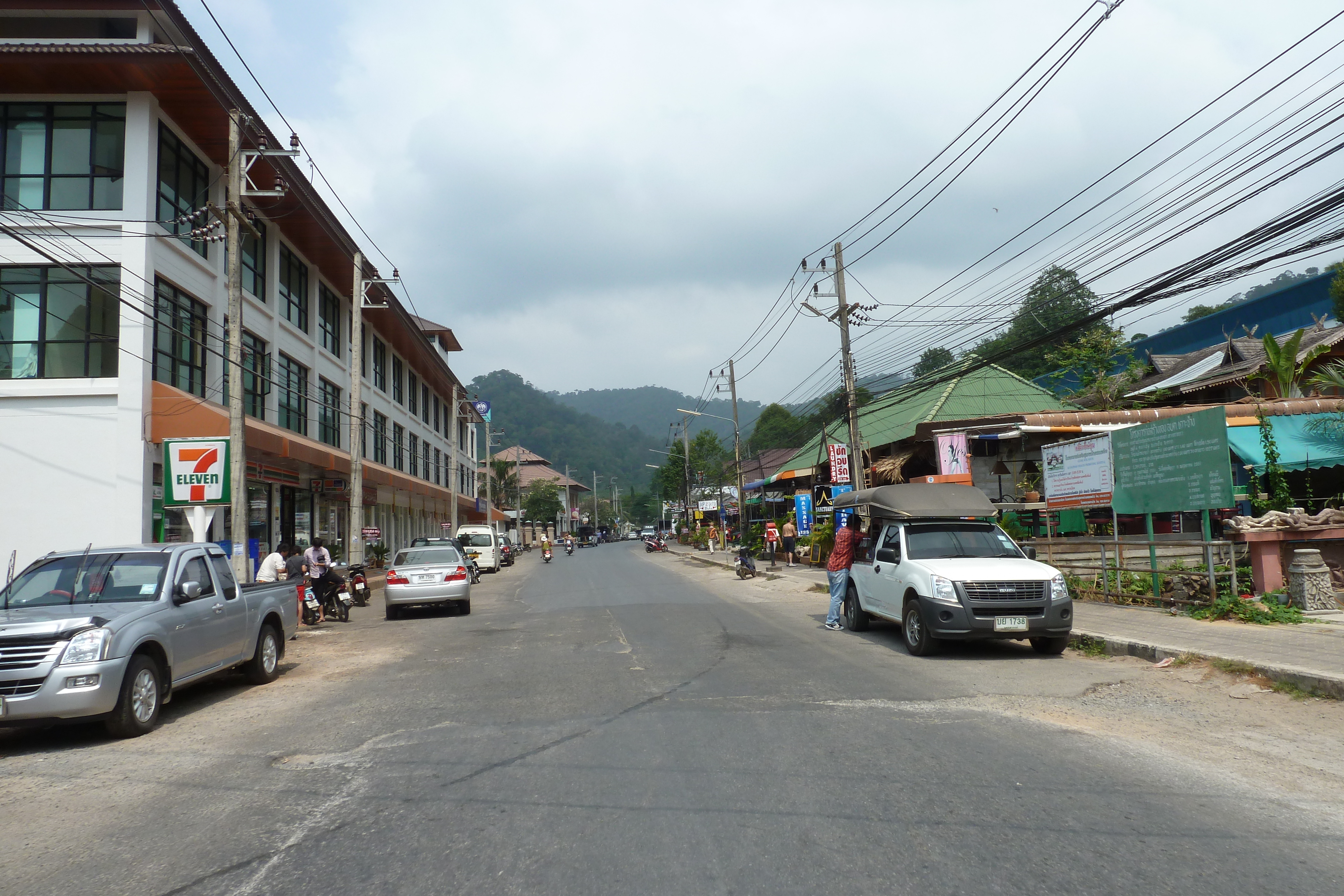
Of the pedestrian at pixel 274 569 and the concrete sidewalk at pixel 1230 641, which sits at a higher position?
the pedestrian at pixel 274 569

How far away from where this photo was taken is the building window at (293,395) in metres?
27.4

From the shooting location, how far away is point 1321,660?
8.62 meters

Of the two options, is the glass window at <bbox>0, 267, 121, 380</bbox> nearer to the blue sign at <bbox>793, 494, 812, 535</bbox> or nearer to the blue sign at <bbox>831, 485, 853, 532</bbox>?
the blue sign at <bbox>831, 485, 853, 532</bbox>

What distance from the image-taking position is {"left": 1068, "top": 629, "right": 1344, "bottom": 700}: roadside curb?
25.5 feet

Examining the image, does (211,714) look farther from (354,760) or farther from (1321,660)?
(1321,660)

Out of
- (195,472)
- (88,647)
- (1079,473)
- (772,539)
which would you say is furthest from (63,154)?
(772,539)

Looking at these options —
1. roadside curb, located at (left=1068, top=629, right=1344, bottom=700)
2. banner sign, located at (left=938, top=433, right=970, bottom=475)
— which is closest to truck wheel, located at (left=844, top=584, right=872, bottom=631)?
roadside curb, located at (left=1068, top=629, right=1344, bottom=700)

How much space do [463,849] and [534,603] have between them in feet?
56.9

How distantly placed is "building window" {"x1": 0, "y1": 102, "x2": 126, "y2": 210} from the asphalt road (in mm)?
14623

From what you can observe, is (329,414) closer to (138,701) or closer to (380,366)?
(380,366)

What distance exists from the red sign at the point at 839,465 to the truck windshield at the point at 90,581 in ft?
69.5

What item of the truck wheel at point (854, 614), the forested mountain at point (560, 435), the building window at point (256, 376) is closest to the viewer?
the truck wheel at point (854, 614)

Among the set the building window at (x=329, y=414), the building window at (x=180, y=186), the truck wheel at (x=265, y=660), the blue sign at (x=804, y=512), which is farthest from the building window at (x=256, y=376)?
the blue sign at (x=804, y=512)

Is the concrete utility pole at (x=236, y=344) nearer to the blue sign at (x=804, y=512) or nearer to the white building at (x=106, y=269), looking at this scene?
the white building at (x=106, y=269)
